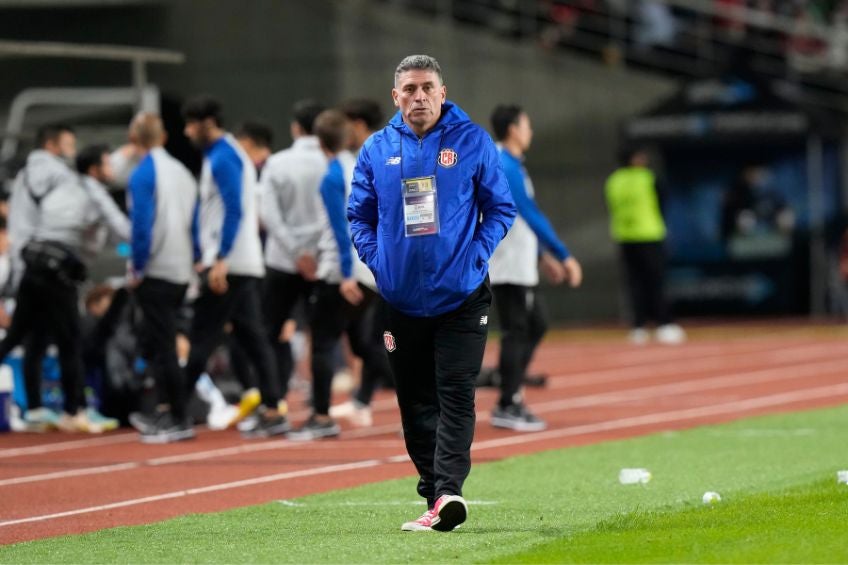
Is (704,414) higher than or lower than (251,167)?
lower

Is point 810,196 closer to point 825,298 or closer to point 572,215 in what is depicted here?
point 825,298

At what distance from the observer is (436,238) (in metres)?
7.63

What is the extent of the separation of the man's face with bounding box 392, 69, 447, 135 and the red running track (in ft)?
8.57

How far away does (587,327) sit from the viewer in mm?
25219

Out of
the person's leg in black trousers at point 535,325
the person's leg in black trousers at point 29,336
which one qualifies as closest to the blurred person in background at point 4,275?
the person's leg in black trousers at point 29,336

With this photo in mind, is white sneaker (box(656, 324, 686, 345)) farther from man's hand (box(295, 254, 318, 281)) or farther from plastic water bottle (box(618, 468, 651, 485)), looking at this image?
plastic water bottle (box(618, 468, 651, 485))

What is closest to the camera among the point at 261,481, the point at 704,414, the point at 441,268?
the point at 441,268

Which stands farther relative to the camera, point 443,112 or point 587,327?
point 587,327

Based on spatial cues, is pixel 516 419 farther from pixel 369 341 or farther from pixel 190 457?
pixel 190 457

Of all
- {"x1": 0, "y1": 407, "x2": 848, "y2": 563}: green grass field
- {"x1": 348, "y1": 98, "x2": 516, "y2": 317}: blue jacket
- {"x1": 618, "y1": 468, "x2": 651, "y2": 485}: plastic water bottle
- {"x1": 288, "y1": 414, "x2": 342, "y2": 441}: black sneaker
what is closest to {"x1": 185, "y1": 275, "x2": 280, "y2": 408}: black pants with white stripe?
{"x1": 288, "y1": 414, "x2": 342, "y2": 441}: black sneaker

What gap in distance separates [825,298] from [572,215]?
3.78m

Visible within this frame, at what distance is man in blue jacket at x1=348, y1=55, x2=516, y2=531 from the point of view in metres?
7.66

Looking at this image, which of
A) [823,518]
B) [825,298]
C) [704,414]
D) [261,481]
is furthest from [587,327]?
[823,518]

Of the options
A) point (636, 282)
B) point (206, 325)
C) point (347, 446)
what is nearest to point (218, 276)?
point (206, 325)
